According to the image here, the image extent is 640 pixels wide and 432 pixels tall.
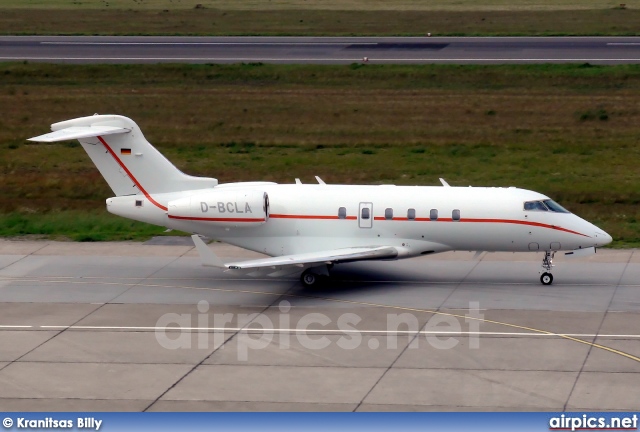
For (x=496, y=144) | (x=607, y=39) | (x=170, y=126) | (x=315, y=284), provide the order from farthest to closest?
(x=607, y=39) → (x=170, y=126) → (x=496, y=144) → (x=315, y=284)

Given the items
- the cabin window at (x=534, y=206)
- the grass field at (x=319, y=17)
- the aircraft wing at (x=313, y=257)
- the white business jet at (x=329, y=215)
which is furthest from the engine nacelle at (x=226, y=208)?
the grass field at (x=319, y=17)

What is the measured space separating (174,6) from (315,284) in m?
77.3

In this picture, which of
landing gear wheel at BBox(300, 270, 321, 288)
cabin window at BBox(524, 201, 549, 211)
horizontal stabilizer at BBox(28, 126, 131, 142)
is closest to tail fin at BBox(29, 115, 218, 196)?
horizontal stabilizer at BBox(28, 126, 131, 142)

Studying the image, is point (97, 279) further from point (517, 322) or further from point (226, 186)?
point (517, 322)

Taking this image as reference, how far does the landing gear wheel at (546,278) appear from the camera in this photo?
2894 cm

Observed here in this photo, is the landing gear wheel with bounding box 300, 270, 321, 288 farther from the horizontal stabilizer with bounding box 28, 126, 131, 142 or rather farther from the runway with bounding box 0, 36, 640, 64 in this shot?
the runway with bounding box 0, 36, 640, 64

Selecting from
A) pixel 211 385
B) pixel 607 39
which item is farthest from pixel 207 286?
pixel 607 39

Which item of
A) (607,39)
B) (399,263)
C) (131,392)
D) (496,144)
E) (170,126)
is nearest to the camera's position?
(131,392)

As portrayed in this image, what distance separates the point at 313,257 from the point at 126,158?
6.11m

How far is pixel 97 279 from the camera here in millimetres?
29750

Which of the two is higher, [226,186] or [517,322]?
[226,186]

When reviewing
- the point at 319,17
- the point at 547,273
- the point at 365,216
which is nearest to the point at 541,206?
the point at 547,273

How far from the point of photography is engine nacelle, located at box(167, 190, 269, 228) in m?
28.3

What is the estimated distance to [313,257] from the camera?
2778cm
